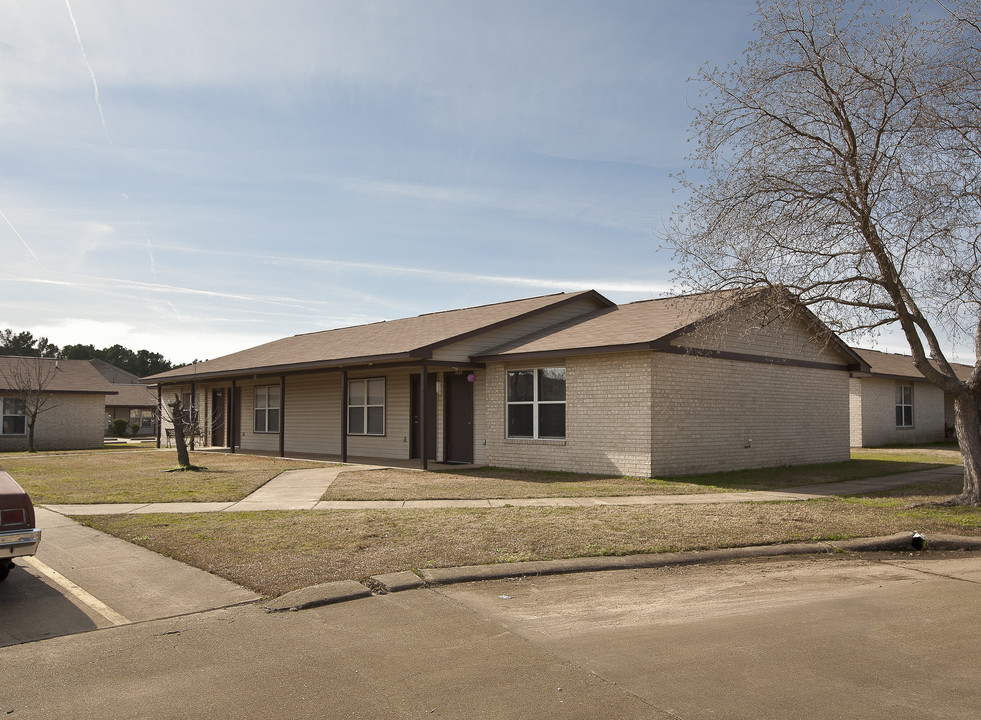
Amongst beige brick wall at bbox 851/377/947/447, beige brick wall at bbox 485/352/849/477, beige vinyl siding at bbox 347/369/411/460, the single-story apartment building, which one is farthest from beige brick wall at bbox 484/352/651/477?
the single-story apartment building

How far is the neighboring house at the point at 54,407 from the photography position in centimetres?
3400

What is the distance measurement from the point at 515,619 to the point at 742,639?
5.82ft

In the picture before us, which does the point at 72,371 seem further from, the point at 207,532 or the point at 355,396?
the point at 207,532

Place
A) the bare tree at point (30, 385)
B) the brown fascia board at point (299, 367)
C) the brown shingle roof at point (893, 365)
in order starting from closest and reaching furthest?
the brown fascia board at point (299, 367)
the brown shingle roof at point (893, 365)
the bare tree at point (30, 385)

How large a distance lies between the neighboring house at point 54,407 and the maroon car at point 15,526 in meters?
31.3

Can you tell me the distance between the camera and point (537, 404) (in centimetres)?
1833

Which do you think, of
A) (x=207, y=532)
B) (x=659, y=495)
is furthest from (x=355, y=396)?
(x=207, y=532)

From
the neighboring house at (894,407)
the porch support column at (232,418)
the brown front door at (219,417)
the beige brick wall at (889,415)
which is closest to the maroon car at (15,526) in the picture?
the porch support column at (232,418)

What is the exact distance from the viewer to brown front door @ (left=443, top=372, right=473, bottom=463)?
66.5 ft

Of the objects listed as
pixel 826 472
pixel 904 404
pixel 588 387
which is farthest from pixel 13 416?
pixel 904 404

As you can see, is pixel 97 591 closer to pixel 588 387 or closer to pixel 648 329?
pixel 588 387

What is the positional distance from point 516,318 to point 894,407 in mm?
21499

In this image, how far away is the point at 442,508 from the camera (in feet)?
38.7

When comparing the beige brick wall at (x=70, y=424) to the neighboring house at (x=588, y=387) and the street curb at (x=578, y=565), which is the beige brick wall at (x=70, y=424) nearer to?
the neighboring house at (x=588, y=387)
